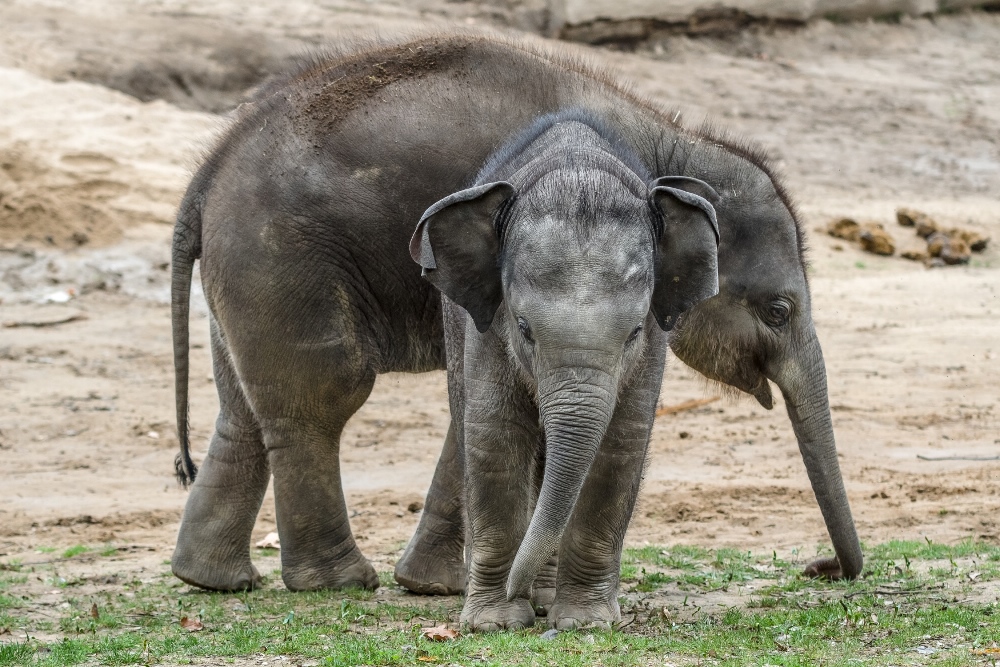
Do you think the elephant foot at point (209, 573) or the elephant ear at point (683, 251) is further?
the elephant foot at point (209, 573)

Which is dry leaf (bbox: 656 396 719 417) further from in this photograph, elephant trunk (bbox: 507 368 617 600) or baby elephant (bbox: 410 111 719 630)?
elephant trunk (bbox: 507 368 617 600)

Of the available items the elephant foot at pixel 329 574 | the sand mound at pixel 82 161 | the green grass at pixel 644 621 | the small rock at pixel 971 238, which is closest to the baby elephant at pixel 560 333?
the green grass at pixel 644 621

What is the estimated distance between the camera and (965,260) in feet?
41.5

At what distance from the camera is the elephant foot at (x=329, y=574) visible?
623cm

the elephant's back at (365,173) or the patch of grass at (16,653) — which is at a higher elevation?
the elephant's back at (365,173)

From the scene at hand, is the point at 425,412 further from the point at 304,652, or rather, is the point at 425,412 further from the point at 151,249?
the point at 304,652

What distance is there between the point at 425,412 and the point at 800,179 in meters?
6.47

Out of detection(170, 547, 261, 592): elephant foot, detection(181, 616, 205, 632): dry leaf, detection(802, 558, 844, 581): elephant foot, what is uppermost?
detection(802, 558, 844, 581): elephant foot

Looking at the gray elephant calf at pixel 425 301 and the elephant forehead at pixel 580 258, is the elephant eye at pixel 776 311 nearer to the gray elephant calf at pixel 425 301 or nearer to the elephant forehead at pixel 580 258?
the gray elephant calf at pixel 425 301

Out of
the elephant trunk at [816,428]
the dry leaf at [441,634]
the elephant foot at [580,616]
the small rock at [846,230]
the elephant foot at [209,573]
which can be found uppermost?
the elephant trunk at [816,428]

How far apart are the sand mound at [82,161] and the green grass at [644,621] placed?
18.3 ft

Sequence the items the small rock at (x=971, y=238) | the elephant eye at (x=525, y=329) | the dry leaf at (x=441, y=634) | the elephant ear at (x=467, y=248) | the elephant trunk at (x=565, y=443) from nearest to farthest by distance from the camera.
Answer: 1. the elephant trunk at (x=565, y=443)
2. the elephant eye at (x=525, y=329)
3. the elephant ear at (x=467, y=248)
4. the dry leaf at (x=441, y=634)
5. the small rock at (x=971, y=238)

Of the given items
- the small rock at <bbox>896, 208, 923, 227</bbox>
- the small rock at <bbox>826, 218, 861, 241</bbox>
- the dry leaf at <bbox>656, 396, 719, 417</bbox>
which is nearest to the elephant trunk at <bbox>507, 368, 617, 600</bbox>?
the dry leaf at <bbox>656, 396, 719, 417</bbox>

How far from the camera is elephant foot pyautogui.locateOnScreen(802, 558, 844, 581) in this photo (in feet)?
19.5
